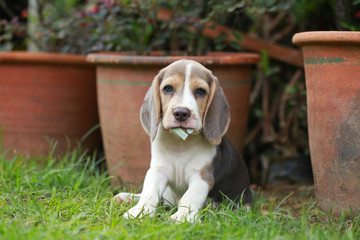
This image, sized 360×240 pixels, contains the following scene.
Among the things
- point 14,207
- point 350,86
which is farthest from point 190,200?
point 350,86

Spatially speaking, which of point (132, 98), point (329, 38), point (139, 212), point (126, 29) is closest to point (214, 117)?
point (139, 212)

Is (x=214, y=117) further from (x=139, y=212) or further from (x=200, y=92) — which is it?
(x=139, y=212)

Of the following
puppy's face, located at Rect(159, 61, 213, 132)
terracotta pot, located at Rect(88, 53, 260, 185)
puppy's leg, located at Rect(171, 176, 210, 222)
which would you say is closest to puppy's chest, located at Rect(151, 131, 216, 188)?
puppy's leg, located at Rect(171, 176, 210, 222)

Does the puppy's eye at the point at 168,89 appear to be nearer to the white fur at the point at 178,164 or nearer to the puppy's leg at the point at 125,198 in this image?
the white fur at the point at 178,164

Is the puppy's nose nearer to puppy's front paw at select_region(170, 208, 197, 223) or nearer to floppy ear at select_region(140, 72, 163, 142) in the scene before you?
floppy ear at select_region(140, 72, 163, 142)

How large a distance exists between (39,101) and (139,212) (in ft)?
8.23

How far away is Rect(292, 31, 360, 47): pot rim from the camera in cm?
304

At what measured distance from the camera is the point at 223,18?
4.70 m

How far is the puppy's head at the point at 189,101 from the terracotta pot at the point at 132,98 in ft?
2.68

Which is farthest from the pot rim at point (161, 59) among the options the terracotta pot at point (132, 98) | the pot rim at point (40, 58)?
the pot rim at point (40, 58)

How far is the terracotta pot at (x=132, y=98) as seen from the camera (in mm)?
4043

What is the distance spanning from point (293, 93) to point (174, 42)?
146 centimetres

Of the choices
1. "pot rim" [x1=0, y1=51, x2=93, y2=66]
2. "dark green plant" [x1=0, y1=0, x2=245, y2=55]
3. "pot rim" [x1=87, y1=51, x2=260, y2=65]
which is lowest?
"pot rim" [x1=0, y1=51, x2=93, y2=66]

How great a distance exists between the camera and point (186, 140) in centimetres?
319
